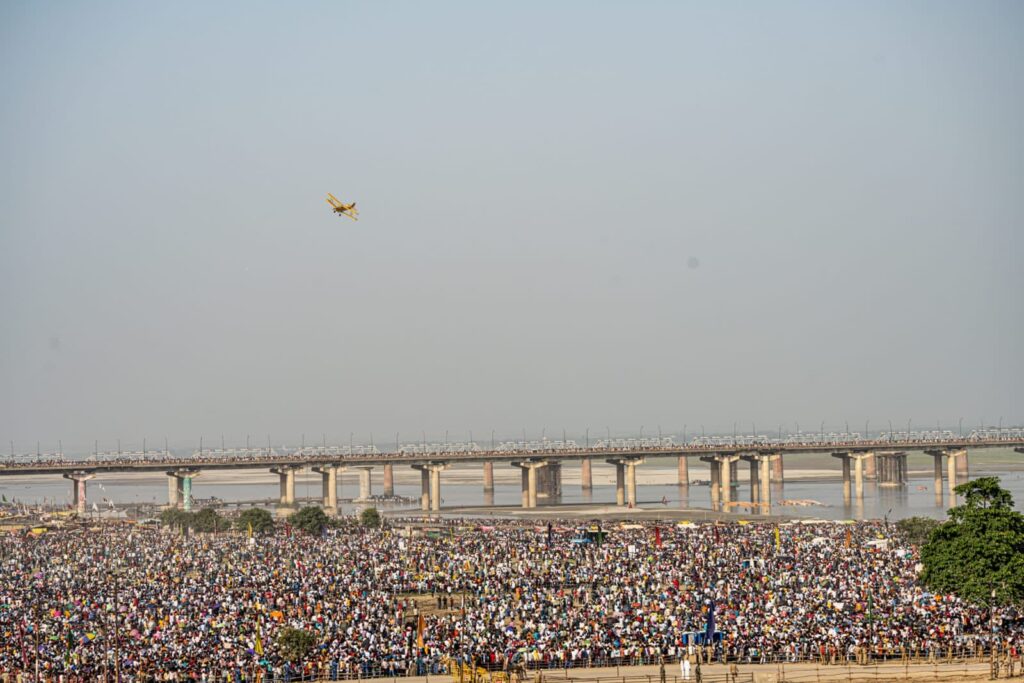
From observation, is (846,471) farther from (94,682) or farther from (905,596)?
(94,682)

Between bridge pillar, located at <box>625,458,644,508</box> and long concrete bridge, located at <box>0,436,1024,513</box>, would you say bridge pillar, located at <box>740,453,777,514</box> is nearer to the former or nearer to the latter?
long concrete bridge, located at <box>0,436,1024,513</box>

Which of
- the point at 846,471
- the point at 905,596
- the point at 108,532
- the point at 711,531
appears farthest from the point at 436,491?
the point at 905,596

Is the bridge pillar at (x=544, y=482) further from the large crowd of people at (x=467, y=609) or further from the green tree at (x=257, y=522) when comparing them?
the large crowd of people at (x=467, y=609)

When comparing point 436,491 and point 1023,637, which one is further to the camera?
point 436,491

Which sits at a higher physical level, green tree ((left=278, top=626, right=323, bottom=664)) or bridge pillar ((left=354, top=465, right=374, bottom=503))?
bridge pillar ((left=354, top=465, right=374, bottom=503))

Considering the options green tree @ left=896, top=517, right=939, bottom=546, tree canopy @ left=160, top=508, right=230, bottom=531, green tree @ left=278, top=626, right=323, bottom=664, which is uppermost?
green tree @ left=896, top=517, right=939, bottom=546

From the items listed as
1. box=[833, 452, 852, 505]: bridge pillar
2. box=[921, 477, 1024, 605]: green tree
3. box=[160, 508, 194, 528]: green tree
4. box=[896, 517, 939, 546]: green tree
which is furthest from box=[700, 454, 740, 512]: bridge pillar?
box=[921, 477, 1024, 605]: green tree
